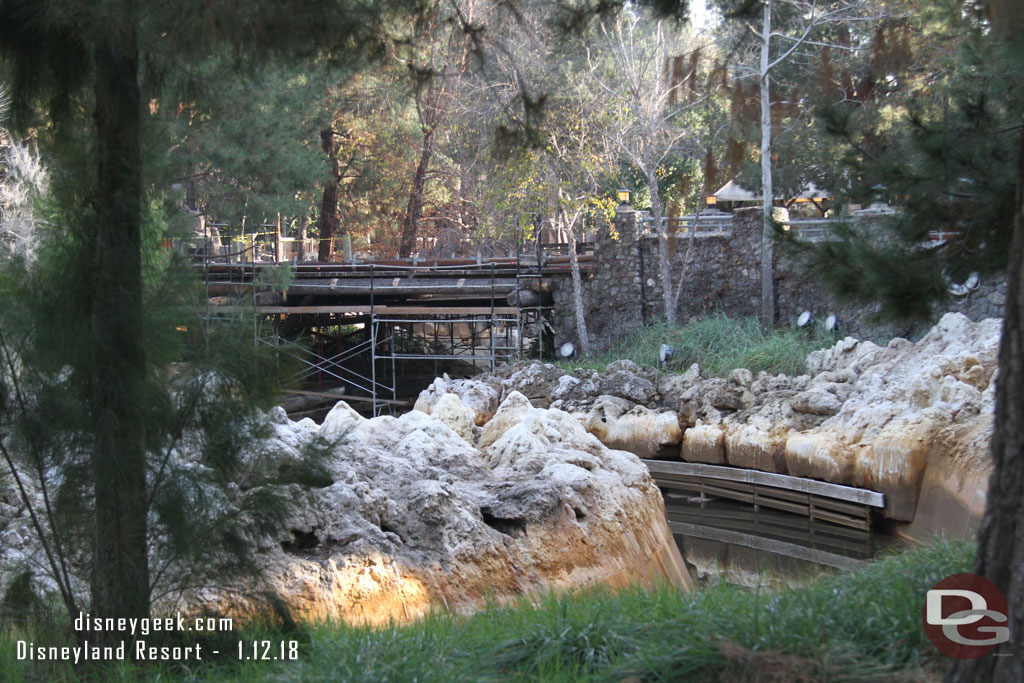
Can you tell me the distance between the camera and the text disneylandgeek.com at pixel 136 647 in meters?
3.53

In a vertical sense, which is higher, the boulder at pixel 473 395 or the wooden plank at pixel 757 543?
the boulder at pixel 473 395

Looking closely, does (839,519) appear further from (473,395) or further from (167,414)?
(167,414)

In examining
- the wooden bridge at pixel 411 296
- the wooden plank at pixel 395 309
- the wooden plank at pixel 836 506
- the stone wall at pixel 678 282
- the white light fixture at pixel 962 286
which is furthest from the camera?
the wooden bridge at pixel 411 296

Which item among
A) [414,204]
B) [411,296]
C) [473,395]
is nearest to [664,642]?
[473,395]

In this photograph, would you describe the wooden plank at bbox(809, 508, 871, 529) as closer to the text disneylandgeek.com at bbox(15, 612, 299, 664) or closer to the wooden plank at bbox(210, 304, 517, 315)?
the text disneylandgeek.com at bbox(15, 612, 299, 664)

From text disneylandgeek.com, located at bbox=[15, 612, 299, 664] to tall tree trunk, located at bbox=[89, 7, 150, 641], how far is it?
0.04m

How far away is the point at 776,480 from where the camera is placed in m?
12.0

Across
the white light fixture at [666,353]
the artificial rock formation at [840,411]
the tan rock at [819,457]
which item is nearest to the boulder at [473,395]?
the artificial rock formation at [840,411]

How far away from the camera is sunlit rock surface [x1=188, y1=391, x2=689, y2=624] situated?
5.23 meters

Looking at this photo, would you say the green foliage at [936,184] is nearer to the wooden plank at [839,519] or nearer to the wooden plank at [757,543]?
the wooden plank at [757,543]

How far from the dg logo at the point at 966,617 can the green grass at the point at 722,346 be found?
11700mm

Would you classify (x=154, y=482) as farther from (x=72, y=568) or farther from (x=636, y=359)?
(x=636, y=359)

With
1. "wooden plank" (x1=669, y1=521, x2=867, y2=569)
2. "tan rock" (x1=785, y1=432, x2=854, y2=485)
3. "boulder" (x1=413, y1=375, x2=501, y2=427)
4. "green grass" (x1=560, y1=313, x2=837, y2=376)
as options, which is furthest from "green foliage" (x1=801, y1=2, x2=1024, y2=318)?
"boulder" (x1=413, y1=375, x2=501, y2=427)

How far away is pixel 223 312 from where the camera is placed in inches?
161
